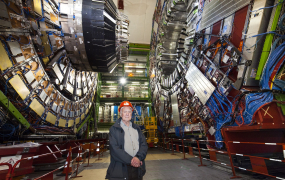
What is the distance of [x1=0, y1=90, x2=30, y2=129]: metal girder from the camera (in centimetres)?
233

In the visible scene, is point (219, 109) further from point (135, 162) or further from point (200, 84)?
point (135, 162)

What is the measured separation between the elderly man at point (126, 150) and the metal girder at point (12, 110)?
2074 millimetres

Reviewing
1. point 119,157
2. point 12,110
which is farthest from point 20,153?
point 119,157

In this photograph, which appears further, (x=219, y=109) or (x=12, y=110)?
(x=219, y=109)

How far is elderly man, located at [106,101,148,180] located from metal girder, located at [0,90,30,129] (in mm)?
2074

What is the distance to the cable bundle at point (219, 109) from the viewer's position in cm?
333

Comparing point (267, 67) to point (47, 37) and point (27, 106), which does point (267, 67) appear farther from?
point (27, 106)

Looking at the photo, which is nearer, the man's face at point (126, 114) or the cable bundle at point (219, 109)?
the man's face at point (126, 114)

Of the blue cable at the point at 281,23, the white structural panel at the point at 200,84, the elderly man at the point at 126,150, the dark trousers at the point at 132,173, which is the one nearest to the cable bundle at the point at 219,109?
the white structural panel at the point at 200,84

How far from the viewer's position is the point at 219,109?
3594 mm

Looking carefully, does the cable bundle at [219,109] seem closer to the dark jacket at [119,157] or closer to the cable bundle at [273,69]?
the cable bundle at [273,69]

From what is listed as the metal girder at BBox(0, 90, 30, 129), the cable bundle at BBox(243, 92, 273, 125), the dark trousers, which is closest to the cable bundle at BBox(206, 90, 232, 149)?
the cable bundle at BBox(243, 92, 273, 125)

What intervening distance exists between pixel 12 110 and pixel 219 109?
4.34m

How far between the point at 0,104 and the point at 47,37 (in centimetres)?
149
